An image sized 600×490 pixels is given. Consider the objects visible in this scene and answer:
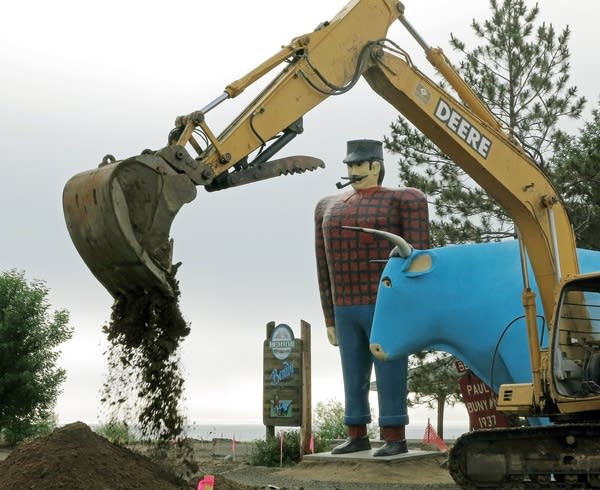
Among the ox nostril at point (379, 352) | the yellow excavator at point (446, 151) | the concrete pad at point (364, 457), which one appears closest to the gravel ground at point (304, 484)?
the concrete pad at point (364, 457)

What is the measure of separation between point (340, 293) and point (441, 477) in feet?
8.14

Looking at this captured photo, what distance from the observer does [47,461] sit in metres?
8.13

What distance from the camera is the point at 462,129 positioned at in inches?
392

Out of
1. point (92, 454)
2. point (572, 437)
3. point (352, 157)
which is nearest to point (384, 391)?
point (352, 157)

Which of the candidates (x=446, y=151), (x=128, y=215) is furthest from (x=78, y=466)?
(x=446, y=151)

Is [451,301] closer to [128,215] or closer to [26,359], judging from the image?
[128,215]

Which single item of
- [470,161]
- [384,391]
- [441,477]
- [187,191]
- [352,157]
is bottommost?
[441,477]

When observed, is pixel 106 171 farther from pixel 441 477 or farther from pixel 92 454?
pixel 441 477

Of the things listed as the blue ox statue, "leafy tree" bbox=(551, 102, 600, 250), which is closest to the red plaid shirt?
the blue ox statue

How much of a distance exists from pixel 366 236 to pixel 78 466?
531 cm

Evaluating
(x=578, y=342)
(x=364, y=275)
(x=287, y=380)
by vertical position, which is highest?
(x=364, y=275)

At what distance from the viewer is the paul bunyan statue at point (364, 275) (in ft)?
40.0

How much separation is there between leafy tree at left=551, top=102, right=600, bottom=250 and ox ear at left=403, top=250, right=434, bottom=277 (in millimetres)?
9672

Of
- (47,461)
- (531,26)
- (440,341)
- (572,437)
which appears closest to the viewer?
(572,437)
